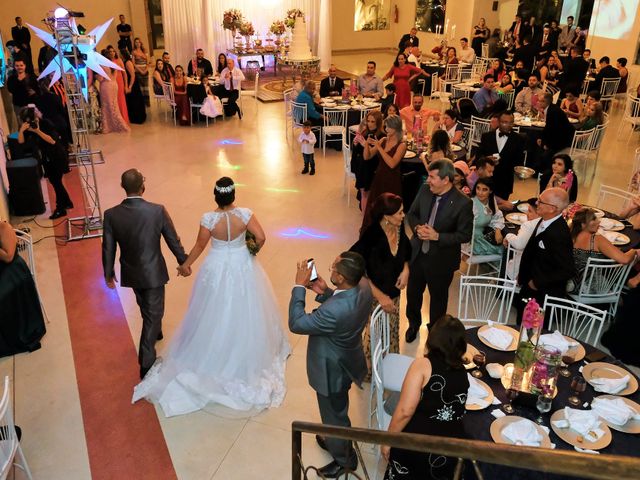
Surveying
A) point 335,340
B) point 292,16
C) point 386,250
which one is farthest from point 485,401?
point 292,16

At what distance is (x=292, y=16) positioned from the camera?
15.8 m

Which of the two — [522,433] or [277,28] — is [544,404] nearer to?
[522,433]

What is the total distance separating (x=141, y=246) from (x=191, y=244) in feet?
7.86

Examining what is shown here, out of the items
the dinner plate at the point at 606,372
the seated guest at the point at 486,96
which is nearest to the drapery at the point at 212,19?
the seated guest at the point at 486,96

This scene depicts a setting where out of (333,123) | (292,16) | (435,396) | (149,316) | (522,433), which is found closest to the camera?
(435,396)

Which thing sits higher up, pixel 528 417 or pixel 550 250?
pixel 550 250

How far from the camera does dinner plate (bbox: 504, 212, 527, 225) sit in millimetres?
5301

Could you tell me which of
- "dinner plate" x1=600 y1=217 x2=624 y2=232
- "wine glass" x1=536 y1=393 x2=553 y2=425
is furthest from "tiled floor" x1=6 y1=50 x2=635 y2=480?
"dinner plate" x1=600 y1=217 x2=624 y2=232

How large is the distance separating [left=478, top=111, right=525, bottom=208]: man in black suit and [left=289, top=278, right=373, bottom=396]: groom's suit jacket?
11.3 feet

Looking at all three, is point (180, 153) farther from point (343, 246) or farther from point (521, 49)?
point (521, 49)

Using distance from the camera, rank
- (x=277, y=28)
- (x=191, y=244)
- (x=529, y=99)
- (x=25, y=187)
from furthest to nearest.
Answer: (x=277, y=28) < (x=529, y=99) < (x=25, y=187) < (x=191, y=244)

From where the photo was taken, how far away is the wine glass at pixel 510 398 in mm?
2922

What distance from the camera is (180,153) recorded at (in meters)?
9.62

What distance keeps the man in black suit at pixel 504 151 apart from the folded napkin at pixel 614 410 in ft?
10.8
